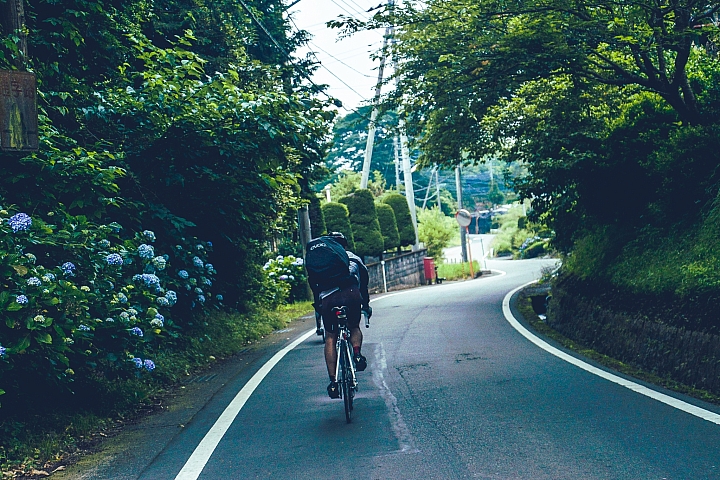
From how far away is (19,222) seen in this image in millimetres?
7367

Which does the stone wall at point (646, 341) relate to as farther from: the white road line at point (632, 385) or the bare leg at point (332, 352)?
the bare leg at point (332, 352)

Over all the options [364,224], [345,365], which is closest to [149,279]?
[345,365]

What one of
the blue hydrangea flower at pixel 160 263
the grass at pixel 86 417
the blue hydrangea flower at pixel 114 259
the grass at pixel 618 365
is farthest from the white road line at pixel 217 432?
the grass at pixel 618 365

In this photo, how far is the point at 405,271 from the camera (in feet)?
139

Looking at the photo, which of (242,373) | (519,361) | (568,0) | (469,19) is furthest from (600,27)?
(242,373)

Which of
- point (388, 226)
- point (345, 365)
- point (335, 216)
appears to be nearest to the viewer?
point (345, 365)

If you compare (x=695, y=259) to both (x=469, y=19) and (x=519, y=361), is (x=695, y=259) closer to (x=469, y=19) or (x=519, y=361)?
(x=519, y=361)

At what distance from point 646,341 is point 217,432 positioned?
5.72 metres

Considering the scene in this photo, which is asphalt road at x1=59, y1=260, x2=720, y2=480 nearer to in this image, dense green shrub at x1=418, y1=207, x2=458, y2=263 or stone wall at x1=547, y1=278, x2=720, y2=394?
stone wall at x1=547, y1=278, x2=720, y2=394

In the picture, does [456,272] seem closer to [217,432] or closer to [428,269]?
[428,269]

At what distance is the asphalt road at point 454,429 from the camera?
5.96 metres

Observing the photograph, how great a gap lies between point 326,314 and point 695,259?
5329 millimetres

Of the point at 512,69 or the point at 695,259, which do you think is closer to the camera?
the point at 695,259

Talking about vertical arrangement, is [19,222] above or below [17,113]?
below
